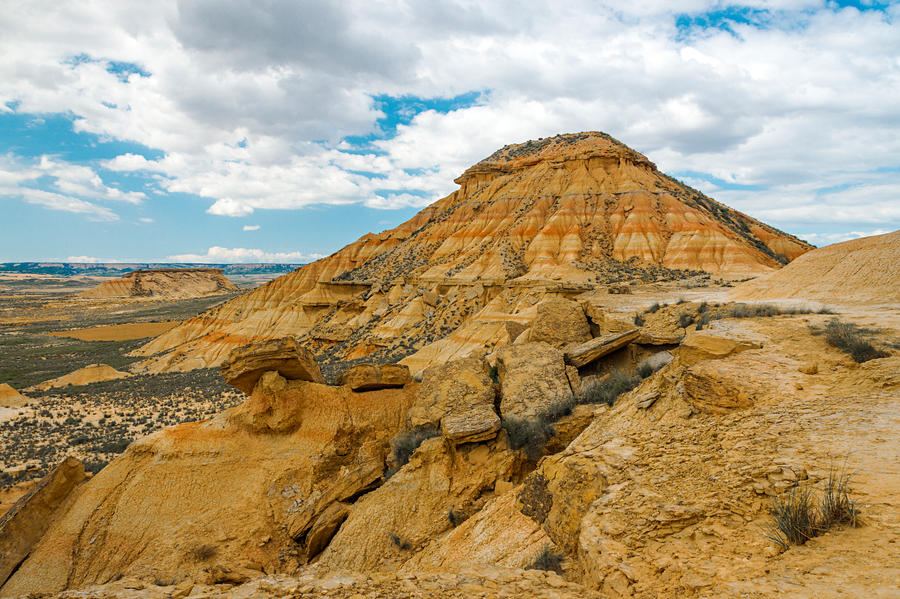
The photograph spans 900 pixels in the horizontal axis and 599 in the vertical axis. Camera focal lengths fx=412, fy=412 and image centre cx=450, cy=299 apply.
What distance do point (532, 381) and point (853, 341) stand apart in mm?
6159

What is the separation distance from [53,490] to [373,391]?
7.71m

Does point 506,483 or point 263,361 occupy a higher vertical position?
point 263,361

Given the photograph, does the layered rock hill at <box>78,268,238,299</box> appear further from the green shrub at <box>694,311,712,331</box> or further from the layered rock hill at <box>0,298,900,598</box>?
the green shrub at <box>694,311,712,331</box>

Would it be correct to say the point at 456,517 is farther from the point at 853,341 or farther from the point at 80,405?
the point at 80,405

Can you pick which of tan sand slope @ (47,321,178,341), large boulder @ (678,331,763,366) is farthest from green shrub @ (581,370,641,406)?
tan sand slope @ (47,321,178,341)

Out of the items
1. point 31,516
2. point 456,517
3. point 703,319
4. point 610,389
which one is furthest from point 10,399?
point 703,319

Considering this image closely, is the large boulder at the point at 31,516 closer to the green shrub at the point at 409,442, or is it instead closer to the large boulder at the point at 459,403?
the green shrub at the point at 409,442

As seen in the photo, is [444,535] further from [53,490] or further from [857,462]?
[53,490]

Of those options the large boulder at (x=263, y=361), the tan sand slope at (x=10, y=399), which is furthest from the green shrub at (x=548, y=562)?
the tan sand slope at (x=10, y=399)

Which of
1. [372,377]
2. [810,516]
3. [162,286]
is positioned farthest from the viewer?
[162,286]

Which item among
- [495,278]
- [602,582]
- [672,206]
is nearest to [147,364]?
[495,278]

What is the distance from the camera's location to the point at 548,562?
512cm

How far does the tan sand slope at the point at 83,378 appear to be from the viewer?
99.0 feet

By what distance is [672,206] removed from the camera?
4256 centimetres
